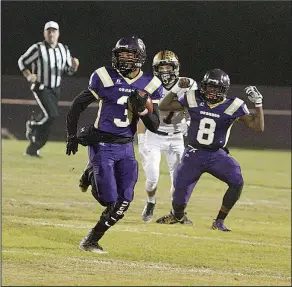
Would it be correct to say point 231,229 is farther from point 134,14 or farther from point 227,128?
point 134,14

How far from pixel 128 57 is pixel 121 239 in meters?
0.88

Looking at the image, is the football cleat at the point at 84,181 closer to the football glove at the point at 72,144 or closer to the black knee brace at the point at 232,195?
the football glove at the point at 72,144

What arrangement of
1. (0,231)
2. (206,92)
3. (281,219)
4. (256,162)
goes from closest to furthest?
(206,92), (0,231), (281,219), (256,162)

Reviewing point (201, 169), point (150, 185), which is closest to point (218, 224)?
point (150, 185)

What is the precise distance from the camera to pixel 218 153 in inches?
127

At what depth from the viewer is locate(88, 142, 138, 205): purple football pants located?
3.01 meters

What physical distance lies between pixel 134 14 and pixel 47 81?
50 centimetres

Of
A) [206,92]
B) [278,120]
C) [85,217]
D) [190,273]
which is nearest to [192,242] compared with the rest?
[190,273]

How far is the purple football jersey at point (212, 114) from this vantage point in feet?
10.4

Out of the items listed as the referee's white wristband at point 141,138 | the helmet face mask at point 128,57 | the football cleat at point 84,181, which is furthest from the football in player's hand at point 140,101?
the referee's white wristband at point 141,138

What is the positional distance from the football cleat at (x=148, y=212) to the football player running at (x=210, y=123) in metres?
0.33

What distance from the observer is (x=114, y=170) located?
3.04 metres

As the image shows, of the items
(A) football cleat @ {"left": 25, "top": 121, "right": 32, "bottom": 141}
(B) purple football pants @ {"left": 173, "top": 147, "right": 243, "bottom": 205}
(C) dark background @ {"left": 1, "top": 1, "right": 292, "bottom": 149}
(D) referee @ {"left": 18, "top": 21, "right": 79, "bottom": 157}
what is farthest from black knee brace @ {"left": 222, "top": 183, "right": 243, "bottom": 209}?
(A) football cleat @ {"left": 25, "top": 121, "right": 32, "bottom": 141}

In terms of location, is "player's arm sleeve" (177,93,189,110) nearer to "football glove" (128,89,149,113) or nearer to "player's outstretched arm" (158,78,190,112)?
"player's outstretched arm" (158,78,190,112)
